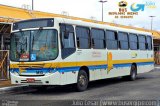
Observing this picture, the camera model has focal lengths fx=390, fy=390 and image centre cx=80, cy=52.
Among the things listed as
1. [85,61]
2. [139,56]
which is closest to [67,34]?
[85,61]

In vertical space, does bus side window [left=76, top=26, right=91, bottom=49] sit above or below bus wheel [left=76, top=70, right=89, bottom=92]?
above

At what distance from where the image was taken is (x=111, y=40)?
19.7 meters

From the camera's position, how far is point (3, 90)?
15867 mm

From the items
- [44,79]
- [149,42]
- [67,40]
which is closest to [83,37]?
[67,40]

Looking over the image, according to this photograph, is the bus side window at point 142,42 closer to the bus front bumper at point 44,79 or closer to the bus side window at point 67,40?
the bus side window at point 67,40

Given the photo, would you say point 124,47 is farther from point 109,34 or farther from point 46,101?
point 46,101

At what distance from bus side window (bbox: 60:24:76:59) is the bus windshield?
0.34 m

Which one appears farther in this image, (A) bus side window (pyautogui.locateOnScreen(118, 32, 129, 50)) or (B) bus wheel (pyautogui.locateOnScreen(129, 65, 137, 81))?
(B) bus wheel (pyautogui.locateOnScreen(129, 65, 137, 81))

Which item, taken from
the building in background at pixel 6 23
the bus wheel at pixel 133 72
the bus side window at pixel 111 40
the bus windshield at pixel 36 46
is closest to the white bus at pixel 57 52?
the bus windshield at pixel 36 46

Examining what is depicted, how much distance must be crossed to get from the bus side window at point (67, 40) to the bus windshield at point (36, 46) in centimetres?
34

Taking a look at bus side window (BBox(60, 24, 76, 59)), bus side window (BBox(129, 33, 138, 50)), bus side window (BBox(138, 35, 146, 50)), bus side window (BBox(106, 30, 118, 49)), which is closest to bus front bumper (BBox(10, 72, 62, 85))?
bus side window (BBox(60, 24, 76, 59))

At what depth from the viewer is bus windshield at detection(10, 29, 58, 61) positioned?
1485 centimetres

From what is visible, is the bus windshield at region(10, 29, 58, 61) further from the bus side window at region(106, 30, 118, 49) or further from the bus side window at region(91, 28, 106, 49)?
the bus side window at region(106, 30, 118, 49)

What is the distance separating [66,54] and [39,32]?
136 centimetres
